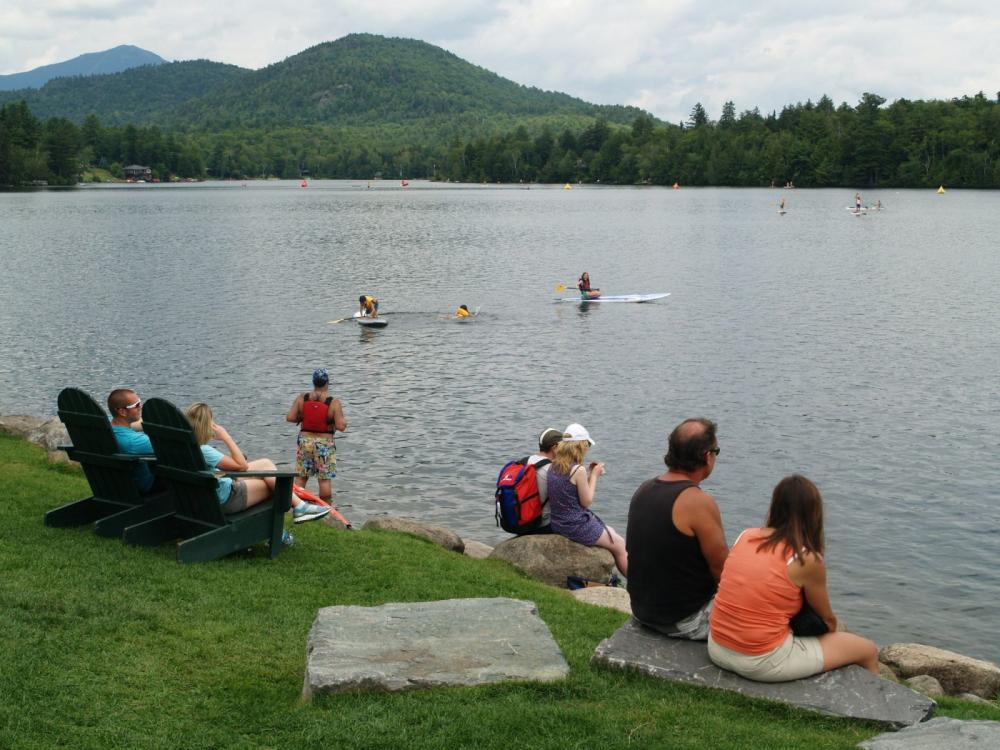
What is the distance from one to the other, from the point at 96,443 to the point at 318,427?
566cm

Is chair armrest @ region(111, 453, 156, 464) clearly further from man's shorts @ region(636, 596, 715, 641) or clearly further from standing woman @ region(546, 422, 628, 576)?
man's shorts @ region(636, 596, 715, 641)

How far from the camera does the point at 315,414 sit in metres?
15.7

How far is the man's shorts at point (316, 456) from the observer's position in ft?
52.7

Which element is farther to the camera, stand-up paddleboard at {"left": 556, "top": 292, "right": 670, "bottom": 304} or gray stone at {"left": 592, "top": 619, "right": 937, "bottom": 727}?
stand-up paddleboard at {"left": 556, "top": 292, "right": 670, "bottom": 304}

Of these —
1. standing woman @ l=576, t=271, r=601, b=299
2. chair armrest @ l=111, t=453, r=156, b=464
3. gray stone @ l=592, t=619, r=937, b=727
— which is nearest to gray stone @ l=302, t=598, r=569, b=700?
gray stone @ l=592, t=619, r=937, b=727

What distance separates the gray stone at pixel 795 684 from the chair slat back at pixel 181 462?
408 centimetres

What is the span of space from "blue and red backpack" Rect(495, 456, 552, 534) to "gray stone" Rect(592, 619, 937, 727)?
501cm

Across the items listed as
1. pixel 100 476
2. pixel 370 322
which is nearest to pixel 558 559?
pixel 100 476

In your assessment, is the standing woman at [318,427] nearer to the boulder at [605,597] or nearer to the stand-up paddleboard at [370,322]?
the boulder at [605,597]

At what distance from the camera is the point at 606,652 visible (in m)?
7.20

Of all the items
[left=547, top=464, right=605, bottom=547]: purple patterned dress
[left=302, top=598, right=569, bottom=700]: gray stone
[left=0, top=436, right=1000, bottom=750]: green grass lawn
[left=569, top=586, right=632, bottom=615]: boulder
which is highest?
[left=302, top=598, right=569, bottom=700]: gray stone

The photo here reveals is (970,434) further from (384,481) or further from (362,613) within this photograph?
(362,613)

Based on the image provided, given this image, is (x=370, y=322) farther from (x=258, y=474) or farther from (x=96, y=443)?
(x=258, y=474)

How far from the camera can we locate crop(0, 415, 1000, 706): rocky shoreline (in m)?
10.3
